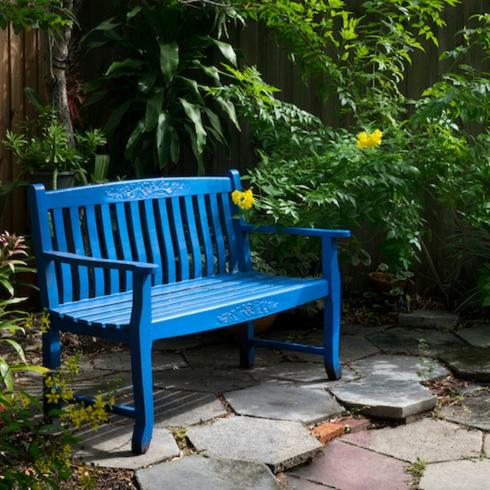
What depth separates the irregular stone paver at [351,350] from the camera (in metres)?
5.14

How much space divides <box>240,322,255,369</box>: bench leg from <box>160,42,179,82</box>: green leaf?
6.11ft

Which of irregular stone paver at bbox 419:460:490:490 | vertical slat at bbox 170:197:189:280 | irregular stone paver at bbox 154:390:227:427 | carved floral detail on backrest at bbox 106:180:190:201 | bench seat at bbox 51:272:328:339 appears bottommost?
irregular stone paver at bbox 419:460:490:490

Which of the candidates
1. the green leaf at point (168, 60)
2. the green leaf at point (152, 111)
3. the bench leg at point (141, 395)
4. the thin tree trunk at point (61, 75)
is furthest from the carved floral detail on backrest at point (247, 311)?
the green leaf at point (168, 60)

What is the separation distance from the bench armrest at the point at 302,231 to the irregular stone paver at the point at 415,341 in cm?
92

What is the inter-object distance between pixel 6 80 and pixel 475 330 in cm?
316

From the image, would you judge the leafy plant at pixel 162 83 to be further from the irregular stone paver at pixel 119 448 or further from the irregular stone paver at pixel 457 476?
the irregular stone paver at pixel 457 476

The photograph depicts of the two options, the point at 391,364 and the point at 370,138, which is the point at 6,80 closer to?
the point at 370,138

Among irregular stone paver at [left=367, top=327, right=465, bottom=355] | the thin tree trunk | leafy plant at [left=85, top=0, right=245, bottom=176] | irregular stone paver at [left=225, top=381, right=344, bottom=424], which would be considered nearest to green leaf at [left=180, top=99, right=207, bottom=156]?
leafy plant at [left=85, top=0, right=245, bottom=176]

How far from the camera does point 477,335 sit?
553cm

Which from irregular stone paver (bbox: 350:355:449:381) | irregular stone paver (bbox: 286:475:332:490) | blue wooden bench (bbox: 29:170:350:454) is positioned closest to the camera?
irregular stone paver (bbox: 286:475:332:490)

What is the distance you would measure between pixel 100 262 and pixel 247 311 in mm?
752

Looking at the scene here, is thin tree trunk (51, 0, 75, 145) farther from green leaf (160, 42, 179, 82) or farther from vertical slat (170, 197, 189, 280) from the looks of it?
vertical slat (170, 197, 189, 280)

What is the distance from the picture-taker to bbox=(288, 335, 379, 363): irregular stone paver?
16.9 feet

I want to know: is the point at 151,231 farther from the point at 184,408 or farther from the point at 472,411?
the point at 472,411
